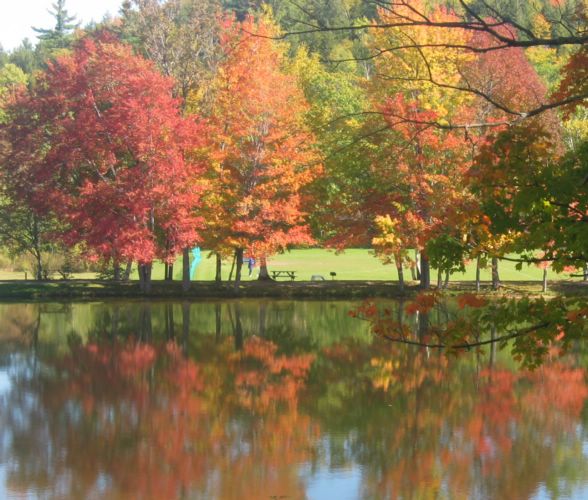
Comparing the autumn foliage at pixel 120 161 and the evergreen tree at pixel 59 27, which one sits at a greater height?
the evergreen tree at pixel 59 27

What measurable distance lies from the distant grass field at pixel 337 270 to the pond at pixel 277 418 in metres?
18.3

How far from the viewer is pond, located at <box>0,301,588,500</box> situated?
14.9m

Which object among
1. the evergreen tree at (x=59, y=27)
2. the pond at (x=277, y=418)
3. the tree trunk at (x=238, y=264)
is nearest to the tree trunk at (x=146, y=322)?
the pond at (x=277, y=418)

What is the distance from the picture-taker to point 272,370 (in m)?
25.4

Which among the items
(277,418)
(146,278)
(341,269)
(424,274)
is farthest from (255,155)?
(277,418)

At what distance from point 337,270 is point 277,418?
34.7 m

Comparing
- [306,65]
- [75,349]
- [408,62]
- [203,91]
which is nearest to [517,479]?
[75,349]

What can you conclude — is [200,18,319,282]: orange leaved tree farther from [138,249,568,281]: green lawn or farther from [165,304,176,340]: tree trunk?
[138,249,568,281]: green lawn

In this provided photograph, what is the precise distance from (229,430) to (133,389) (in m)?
4.92

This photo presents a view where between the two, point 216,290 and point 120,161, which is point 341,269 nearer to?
point 216,290

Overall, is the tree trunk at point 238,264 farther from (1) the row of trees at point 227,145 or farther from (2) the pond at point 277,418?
(2) the pond at point 277,418

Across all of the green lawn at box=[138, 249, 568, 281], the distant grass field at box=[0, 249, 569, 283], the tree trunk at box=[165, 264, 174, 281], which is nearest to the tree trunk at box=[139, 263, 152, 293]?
the tree trunk at box=[165, 264, 174, 281]

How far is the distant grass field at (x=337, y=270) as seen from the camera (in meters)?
50.4

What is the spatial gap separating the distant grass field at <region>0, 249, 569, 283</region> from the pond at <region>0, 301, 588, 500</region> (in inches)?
722
